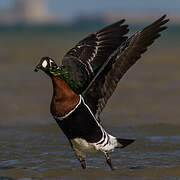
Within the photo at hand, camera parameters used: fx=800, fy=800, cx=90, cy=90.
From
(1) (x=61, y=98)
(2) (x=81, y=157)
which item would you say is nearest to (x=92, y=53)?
(2) (x=81, y=157)

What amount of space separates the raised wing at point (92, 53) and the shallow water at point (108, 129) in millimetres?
1284

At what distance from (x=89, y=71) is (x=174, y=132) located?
337 centimetres

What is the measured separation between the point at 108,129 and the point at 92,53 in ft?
10.5

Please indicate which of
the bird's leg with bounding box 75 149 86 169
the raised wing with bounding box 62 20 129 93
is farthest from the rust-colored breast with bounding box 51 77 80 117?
the raised wing with bounding box 62 20 129 93

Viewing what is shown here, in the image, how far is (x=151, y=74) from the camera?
909 inches

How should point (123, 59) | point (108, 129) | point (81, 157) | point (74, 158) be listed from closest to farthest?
1. point (123, 59)
2. point (81, 157)
3. point (74, 158)
4. point (108, 129)

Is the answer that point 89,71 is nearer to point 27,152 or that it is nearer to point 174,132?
point 27,152

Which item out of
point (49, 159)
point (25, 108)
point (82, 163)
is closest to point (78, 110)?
point (82, 163)

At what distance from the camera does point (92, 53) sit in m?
11.5

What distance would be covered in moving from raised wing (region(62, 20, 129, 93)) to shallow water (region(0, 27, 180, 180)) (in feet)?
4.21

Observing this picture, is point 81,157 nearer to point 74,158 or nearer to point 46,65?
point 74,158

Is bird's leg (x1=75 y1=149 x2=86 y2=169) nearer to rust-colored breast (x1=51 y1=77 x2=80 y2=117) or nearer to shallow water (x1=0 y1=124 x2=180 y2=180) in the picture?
shallow water (x1=0 y1=124 x2=180 y2=180)

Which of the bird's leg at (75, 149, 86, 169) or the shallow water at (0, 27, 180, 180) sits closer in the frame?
the bird's leg at (75, 149, 86, 169)

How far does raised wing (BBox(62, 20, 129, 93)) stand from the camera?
10.9m
